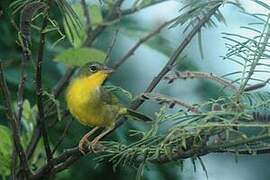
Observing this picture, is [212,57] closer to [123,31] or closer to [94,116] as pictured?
[123,31]

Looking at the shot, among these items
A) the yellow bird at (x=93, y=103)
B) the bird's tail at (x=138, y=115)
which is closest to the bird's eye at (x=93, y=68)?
the yellow bird at (x=93, y=103)

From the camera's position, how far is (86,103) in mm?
1481

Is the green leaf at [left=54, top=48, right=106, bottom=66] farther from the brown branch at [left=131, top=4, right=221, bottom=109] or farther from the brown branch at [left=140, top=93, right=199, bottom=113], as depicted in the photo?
the brown branch at [left=140, top=93, right=199, bottom=113]

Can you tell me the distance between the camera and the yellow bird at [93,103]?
1.25 meters

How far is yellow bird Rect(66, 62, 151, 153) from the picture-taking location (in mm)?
1246

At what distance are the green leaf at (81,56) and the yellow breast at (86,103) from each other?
97mm

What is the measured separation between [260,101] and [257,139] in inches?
4.3

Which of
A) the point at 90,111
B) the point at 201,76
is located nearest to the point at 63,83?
the point at 90,111

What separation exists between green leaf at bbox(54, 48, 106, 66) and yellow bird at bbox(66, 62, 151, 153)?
0.06 m

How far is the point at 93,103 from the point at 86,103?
0.05 metres

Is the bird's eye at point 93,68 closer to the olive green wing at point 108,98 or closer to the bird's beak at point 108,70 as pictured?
the bird's beak at point 108,70

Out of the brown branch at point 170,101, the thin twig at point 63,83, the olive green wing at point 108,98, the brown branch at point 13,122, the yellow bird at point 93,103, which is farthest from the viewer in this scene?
the thin twig at point 63,83

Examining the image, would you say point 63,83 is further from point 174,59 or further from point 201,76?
point 201,76

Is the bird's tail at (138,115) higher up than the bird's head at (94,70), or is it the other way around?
the bird's tail at (138,115)
